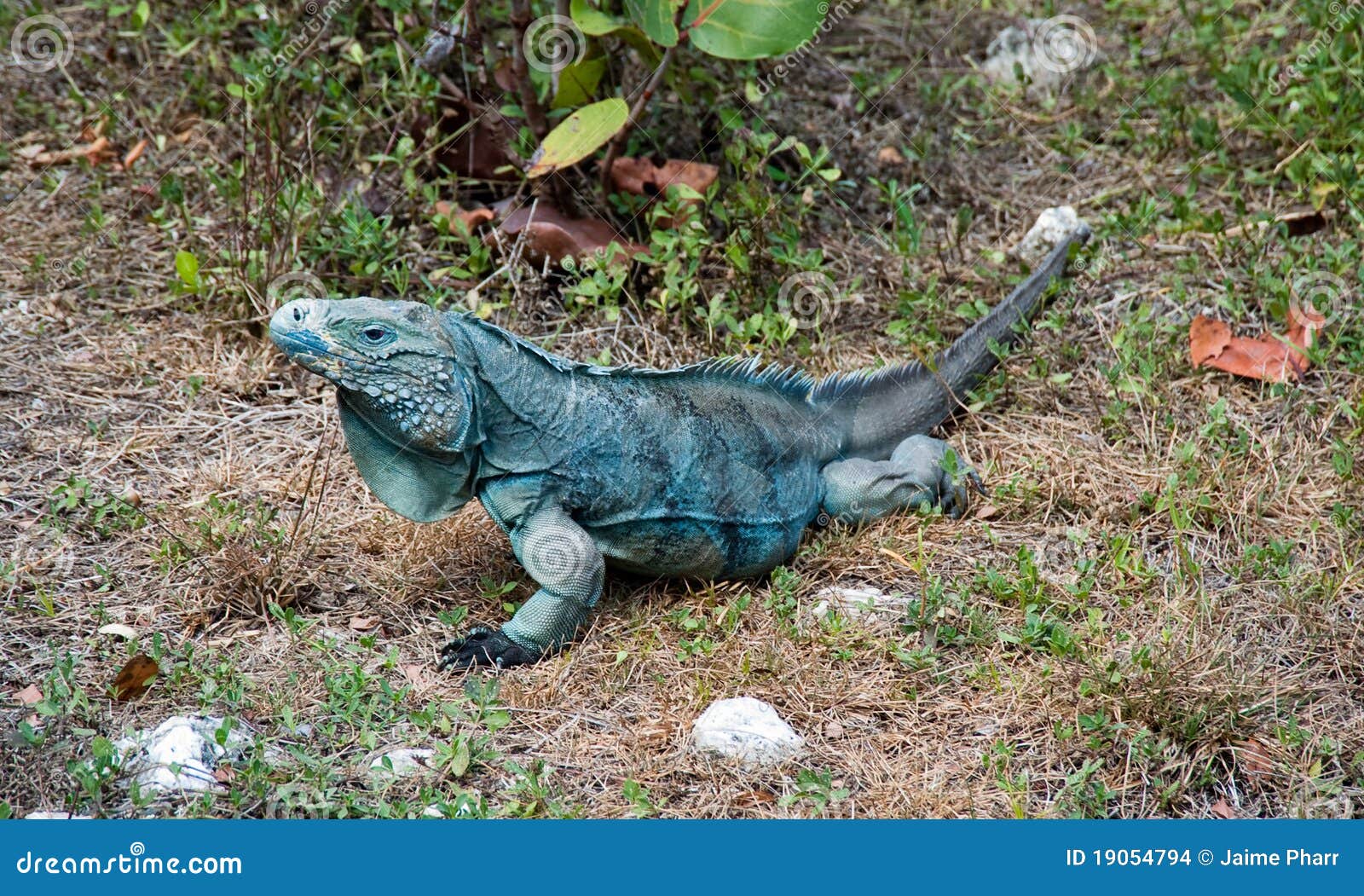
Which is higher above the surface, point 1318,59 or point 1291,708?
point 1318,59

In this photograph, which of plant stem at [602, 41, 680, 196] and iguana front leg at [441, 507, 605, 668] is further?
plant stem at [602, 41, 680, 196]

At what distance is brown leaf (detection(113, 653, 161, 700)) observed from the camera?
3955mm

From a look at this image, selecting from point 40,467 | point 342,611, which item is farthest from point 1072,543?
point 40,467

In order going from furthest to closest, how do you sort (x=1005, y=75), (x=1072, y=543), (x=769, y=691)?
(x=1005, y=75), (x=1072, y=543), (x=769, y=691)

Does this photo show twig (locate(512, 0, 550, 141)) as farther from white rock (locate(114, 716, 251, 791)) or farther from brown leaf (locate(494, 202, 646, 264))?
white rock (locate(114, 716, 251, 791))

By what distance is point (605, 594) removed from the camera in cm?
471

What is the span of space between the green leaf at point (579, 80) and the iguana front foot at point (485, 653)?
255 centimetres

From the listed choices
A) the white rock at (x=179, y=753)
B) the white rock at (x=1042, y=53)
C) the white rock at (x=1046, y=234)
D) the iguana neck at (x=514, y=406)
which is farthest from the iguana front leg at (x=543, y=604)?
the white rock at (x=1042, y=53)

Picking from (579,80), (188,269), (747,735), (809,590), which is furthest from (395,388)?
(579,80)

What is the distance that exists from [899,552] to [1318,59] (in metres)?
3.54

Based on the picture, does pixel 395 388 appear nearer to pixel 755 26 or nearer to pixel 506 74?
pixel 755 26

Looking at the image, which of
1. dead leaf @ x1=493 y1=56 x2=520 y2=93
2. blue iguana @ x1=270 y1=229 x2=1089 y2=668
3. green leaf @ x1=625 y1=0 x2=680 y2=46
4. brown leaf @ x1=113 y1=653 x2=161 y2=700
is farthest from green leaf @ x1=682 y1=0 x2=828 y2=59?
brown leaf @ x1=113 y1=653 x2=161 y2=700

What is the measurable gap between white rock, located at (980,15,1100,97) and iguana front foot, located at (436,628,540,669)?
458 cm

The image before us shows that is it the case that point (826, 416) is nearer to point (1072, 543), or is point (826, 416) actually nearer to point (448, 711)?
point (1072, 543)
